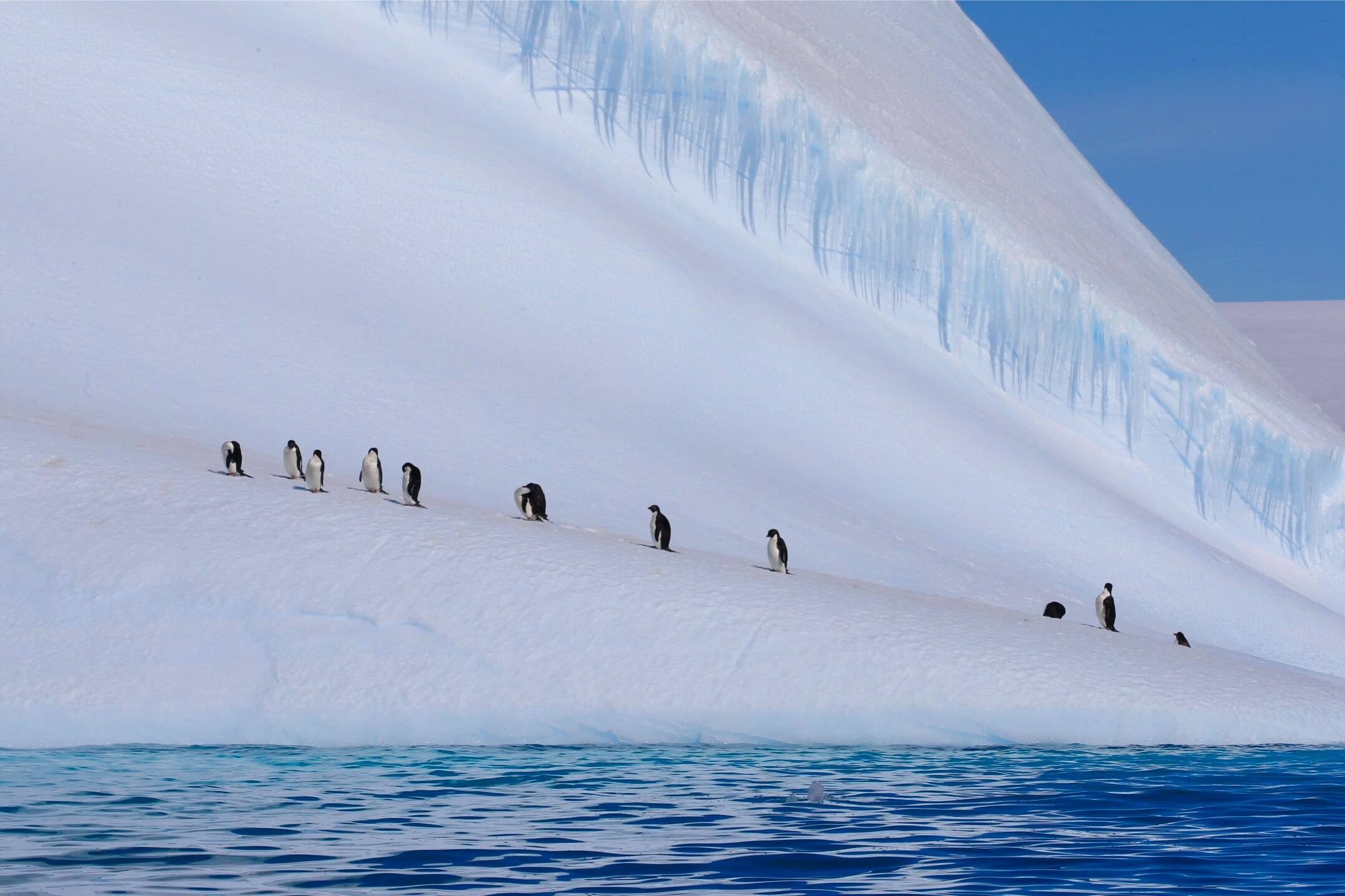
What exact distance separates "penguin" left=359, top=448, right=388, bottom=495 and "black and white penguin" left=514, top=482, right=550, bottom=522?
0.96 meters

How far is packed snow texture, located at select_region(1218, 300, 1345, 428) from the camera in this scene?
43.1m

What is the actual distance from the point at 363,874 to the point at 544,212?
12065mm

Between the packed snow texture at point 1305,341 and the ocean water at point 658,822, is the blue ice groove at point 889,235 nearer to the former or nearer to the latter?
the ocean water at point 658,822

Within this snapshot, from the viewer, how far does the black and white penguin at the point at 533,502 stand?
10242 mm

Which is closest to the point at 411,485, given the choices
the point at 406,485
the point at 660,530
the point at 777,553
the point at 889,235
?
the point at 406,485

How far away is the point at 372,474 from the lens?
34.3ft

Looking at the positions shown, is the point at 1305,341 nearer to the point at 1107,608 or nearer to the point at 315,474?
the point at 1107,608

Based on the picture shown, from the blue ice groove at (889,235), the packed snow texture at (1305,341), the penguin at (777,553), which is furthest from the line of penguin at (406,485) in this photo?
the packed snow texture at (1305,341)

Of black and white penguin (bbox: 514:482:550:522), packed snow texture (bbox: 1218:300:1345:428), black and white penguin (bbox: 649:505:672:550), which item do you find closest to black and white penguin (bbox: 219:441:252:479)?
black and white penguin (bbox: 514:482:550:522)

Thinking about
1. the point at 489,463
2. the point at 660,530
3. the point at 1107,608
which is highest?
the point at 489,463

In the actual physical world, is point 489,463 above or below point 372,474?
above

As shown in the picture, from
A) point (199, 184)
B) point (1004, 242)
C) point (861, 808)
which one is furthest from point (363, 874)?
point (1004, 242)

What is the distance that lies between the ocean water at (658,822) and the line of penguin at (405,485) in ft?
7.42

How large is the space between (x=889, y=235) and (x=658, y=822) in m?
13.1
